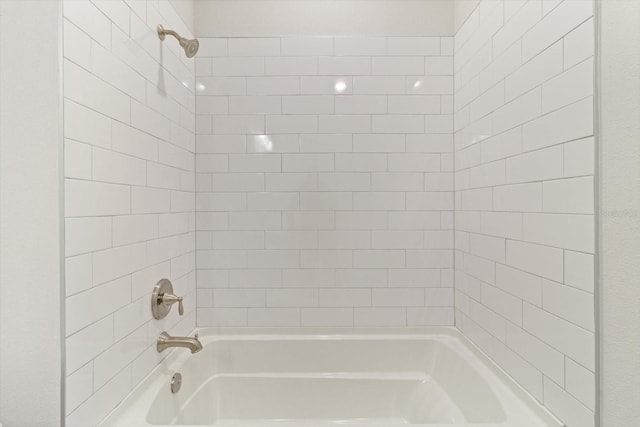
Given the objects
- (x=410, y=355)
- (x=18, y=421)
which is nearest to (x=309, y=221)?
(x=410, y=355)

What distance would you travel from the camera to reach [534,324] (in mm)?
1186

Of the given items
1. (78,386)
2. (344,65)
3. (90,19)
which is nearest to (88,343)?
(78,386)

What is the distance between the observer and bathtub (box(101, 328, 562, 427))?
177 cm

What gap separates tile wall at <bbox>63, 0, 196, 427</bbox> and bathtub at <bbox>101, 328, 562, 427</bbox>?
0.32 metres

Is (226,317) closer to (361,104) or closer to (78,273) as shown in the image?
(78,273)

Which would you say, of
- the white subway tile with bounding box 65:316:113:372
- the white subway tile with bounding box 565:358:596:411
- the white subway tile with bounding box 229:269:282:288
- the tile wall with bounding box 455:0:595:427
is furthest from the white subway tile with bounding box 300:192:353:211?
the white subway tile with bounding box 565:358:596:411

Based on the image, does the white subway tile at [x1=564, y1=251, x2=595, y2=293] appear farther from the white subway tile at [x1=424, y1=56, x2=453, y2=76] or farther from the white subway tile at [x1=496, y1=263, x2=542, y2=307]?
the white subway tile at [x1=424, y1=56, x2=453, y2=76]

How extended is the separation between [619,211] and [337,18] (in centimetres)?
159

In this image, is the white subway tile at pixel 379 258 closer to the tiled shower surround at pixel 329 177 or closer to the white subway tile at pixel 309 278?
the tiled shower surround at pixel 329 177

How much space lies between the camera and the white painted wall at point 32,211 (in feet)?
2.97

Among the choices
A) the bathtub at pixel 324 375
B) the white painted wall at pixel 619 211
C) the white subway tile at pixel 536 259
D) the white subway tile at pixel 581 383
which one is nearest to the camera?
the white painted wall at pixel 619 211

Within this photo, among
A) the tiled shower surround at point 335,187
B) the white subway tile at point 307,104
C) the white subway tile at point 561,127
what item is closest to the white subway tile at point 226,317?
the tiled shower surround at point 335,187

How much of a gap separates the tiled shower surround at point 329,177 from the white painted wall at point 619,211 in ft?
3.50

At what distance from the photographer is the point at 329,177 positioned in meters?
1.96
